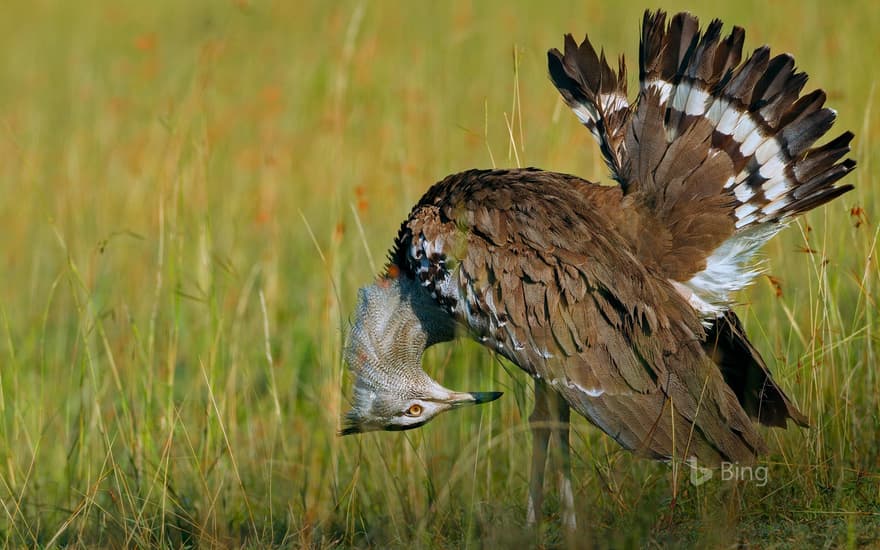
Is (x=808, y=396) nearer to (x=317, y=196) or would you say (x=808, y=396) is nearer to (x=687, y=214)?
(x=687, y=214)

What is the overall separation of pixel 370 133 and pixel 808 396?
15.2 ft

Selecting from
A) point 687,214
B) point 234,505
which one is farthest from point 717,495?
point 234,505

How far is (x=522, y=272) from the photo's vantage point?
4.20m

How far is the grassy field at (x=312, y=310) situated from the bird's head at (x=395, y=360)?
18cm

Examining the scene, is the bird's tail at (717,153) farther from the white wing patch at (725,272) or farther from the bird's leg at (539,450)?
the bird's leg at (539,450)

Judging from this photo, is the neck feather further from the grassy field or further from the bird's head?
the grassy field

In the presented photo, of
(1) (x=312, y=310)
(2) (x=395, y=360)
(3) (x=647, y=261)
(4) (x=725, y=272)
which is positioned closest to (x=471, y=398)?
(2) (x=395, y=360)

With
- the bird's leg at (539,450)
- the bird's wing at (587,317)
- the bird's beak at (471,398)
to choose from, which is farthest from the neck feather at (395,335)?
the bird's leg at (539,450)

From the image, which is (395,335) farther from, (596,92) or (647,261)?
(596,92)

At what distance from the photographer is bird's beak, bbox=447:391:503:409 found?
4469 mm

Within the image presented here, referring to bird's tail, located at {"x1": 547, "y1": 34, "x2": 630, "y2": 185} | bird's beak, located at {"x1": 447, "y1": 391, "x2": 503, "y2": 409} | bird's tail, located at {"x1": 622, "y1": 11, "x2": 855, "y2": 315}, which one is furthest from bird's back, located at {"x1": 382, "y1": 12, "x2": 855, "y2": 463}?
bird's beak, located at {"x1": 447, "y1": 391, "x2": 503, "y2": 409}

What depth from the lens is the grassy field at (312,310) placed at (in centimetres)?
439

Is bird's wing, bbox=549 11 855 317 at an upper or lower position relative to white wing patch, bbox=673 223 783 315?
upper

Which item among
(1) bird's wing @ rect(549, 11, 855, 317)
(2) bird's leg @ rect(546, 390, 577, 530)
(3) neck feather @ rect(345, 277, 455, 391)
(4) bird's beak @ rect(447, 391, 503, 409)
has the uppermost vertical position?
(1) bird's wing @ rect(549, 11, 855, 317)
